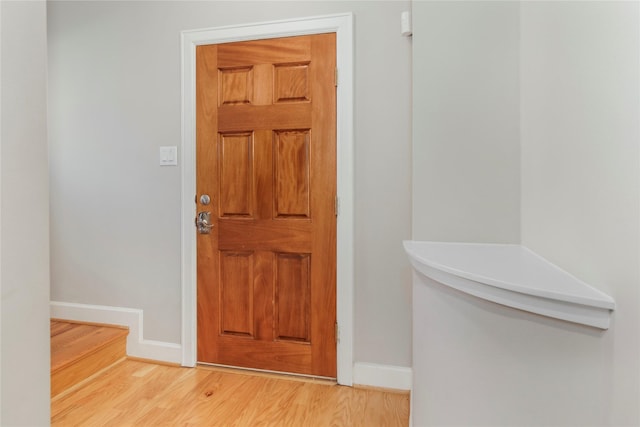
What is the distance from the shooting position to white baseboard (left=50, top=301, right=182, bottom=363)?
86.0 inches

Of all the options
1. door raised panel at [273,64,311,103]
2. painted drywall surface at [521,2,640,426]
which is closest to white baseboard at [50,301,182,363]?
door raised panel at [273,64,311,103]

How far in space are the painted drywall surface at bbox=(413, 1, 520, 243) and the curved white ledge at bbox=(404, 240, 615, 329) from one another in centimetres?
15

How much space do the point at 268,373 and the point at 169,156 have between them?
4.44ft

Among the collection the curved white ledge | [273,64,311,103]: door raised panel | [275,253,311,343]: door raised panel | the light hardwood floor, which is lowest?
the light hardwood floor

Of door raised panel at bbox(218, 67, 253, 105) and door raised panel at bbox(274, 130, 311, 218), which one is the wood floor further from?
door raised panel at bbox(218, 67, 253, 105)

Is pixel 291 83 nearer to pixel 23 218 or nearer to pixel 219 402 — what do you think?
pixel 23 218

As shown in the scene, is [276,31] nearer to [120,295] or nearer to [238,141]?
[238,141]

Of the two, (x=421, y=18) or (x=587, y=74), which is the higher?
(x=421, y=18)

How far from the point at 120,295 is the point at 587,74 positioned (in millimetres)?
2463

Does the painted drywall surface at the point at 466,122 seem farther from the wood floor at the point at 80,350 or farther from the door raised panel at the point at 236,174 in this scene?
the wood floor at the point at 80,350

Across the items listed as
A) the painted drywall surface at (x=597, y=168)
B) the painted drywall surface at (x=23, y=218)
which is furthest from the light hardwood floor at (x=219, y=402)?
the painted drywall surface at (x=597, y=168)

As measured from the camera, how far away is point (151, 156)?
7.24ft

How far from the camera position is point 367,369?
1.91 metres

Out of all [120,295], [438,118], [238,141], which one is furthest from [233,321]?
[438,118]
